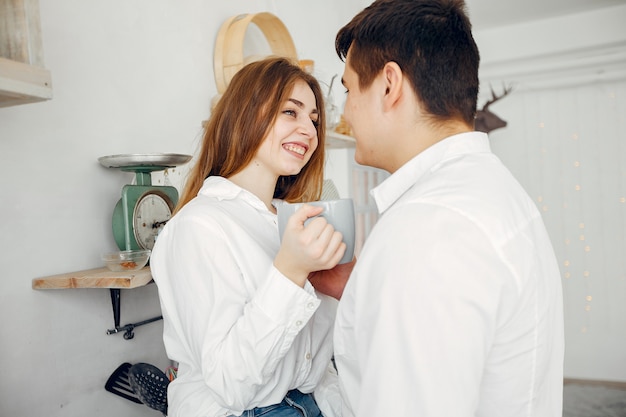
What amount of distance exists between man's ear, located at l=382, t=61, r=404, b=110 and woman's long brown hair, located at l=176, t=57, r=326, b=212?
507mm

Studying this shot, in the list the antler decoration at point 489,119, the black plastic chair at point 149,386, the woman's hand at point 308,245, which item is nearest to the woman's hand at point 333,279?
the woman's hand at point 308,245

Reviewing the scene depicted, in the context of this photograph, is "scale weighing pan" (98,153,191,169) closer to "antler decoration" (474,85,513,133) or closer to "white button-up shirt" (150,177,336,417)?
"white button-up shirt" (150,177,336,417)

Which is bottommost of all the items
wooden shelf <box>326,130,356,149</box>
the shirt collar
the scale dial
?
the scale dial

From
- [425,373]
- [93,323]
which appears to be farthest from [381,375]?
[93,323]

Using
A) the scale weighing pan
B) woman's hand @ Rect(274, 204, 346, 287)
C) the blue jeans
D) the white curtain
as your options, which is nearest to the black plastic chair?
the blue jeans

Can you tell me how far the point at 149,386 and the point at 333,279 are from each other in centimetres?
62

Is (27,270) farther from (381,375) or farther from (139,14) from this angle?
(381,375)

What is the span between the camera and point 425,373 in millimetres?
595

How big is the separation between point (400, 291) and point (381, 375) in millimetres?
107

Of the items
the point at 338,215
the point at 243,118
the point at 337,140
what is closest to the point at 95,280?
the point at 243,118

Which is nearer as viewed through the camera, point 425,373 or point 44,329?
point 425,373

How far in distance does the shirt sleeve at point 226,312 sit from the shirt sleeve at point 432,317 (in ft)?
1.01

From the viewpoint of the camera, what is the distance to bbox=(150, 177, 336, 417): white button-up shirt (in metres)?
0.92

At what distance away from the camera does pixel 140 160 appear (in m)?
1.32
